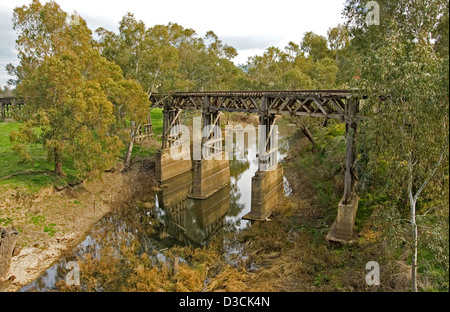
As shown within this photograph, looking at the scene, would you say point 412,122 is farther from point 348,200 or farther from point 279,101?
point 279,101

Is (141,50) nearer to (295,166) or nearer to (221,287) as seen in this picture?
(295,166)

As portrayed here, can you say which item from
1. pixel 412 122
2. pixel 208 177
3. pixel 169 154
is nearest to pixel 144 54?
pixel 169 154

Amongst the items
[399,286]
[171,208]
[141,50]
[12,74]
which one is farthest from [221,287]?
[12,74]

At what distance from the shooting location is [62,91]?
1806 centimetres

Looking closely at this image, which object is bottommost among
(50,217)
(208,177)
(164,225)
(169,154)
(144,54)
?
(164,225)

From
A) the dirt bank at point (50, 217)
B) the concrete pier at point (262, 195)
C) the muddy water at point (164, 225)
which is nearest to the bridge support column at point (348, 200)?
the concrete pier at point (262, 195)

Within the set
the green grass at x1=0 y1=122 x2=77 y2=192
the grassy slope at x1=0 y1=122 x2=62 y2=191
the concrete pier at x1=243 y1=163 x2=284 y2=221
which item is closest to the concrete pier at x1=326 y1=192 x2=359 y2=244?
the concrete pier at x1=243 y1=163 x2=284 y2=221

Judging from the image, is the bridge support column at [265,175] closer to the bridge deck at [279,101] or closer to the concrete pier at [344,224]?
the bridge deck at [279,101]

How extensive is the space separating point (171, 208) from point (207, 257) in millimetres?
8019

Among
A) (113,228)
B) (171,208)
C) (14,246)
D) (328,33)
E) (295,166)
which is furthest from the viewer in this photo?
(328,33)

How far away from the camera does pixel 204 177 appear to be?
22.3m

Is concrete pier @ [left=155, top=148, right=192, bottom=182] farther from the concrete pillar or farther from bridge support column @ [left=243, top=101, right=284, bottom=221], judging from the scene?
the concrete pillar

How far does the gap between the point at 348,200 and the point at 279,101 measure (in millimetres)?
6822

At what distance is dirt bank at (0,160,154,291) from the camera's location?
1330 centimetres
